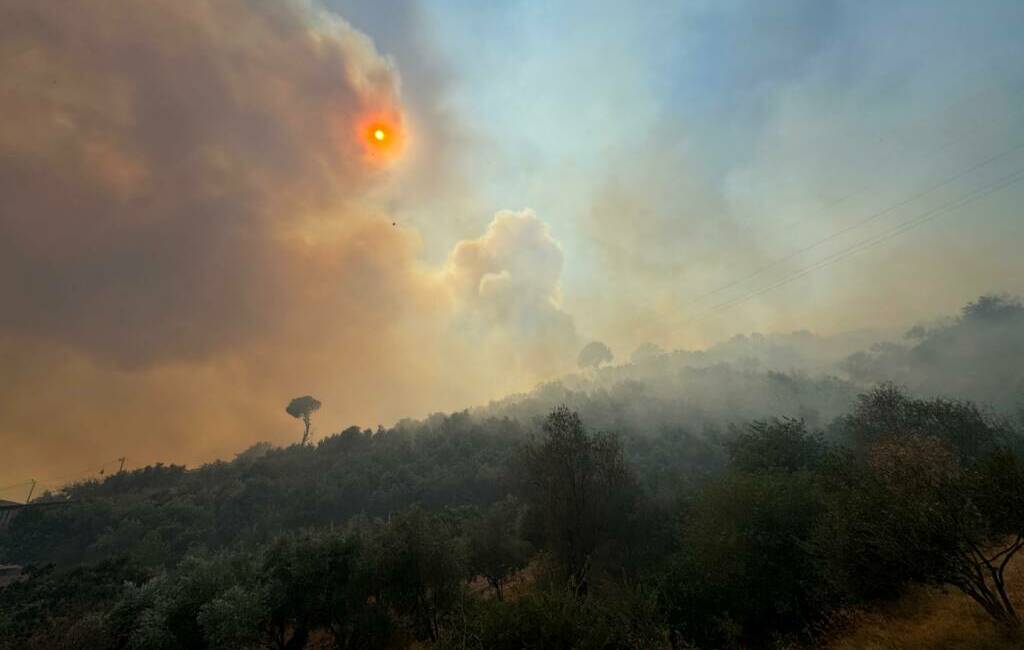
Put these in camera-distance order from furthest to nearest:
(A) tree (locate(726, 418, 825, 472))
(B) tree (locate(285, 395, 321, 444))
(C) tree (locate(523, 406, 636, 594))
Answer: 1. (B) tree (locate(285, 395, 321, 444))
2. (A) tree (locate(726, 418, 825, 472))
3. (C) tree (locate(523, 406, 636, 594))

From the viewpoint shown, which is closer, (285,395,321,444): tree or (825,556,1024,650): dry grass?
(825,556,1024,650): dry grass

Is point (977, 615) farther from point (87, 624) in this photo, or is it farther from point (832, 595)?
point (87, 624)

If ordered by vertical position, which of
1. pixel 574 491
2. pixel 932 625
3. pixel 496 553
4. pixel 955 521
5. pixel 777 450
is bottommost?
pixel 932 625

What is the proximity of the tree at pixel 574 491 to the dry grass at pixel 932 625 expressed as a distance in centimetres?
2139

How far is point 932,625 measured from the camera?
23.6 metres

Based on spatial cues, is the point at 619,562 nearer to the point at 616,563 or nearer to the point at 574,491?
the point at 616,563

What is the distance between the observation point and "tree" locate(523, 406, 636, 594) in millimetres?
44656

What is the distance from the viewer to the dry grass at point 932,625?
2033 centimetres

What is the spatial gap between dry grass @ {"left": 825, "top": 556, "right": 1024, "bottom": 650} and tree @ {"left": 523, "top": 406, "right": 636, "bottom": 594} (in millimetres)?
21393

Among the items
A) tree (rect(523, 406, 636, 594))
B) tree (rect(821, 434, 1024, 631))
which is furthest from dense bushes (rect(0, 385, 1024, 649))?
tree (rect(523, 406, 636, 594))

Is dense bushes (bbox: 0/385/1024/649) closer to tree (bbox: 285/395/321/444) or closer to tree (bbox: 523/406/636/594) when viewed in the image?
tree (bbox: 523/406/636/594)

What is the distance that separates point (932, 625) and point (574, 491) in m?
27.4

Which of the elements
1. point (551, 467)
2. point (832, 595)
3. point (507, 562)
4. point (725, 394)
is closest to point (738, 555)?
point (832, 595)

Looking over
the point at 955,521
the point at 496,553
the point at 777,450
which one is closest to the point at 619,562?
the point at 496,553
